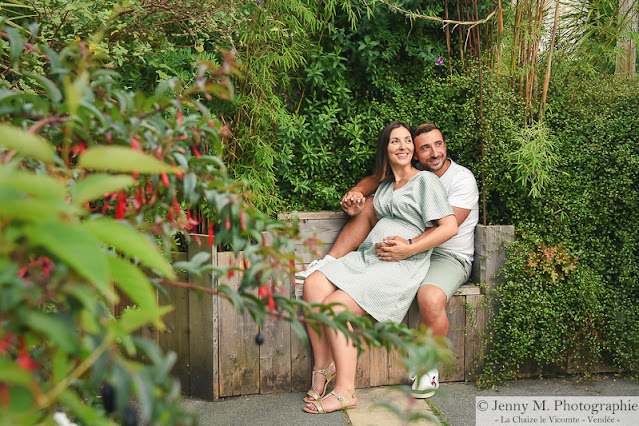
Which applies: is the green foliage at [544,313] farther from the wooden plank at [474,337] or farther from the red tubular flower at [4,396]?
the red tubular flower at [4,396]

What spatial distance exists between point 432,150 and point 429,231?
1.73 ft

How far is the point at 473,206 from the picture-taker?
279cm

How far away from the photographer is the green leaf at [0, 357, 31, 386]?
0.37 m

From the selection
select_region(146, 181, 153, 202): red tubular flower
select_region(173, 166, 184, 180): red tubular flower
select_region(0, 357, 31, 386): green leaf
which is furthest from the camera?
select_region(146, 181, 153, 202): red tubular flower

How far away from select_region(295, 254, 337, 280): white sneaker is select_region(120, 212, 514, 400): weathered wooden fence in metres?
0.16

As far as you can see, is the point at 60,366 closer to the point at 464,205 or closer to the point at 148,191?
the point at 148,191

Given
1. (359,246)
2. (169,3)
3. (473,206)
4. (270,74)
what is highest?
(169,3)

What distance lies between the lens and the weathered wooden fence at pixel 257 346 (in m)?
2.42

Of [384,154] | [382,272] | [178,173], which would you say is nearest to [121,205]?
[178,173]

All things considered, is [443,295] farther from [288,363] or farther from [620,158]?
[620,158]

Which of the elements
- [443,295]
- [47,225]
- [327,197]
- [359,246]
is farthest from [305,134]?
[47,225]

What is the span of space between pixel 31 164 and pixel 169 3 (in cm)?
183

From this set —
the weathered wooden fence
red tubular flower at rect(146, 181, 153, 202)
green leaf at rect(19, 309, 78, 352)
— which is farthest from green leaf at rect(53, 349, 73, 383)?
the weathered wooden fence

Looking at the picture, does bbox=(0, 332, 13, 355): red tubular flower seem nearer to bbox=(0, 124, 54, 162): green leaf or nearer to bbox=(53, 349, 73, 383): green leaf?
bbox=(53, 349, 73, 383): green leaf
